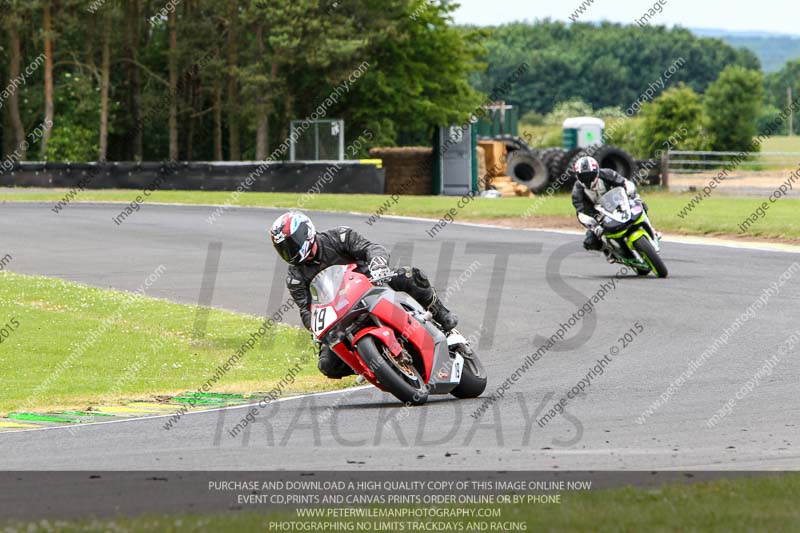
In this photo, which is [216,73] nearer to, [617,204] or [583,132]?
[583,132]

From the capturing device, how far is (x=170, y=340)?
15.2 meters

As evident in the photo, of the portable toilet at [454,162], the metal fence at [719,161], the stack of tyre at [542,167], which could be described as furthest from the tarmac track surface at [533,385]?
the metal fence at [719,161]

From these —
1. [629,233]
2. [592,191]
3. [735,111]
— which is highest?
[592,191]

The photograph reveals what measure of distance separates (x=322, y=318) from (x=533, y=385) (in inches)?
82.9

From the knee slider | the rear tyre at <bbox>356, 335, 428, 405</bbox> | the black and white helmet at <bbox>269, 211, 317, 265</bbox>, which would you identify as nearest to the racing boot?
the knee slider

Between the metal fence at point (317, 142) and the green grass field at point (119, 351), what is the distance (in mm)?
33351

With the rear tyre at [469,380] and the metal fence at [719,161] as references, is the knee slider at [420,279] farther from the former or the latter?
the metal fence at [719,161]

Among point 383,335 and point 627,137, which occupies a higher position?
point 383,335

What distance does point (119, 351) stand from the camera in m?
14.4
